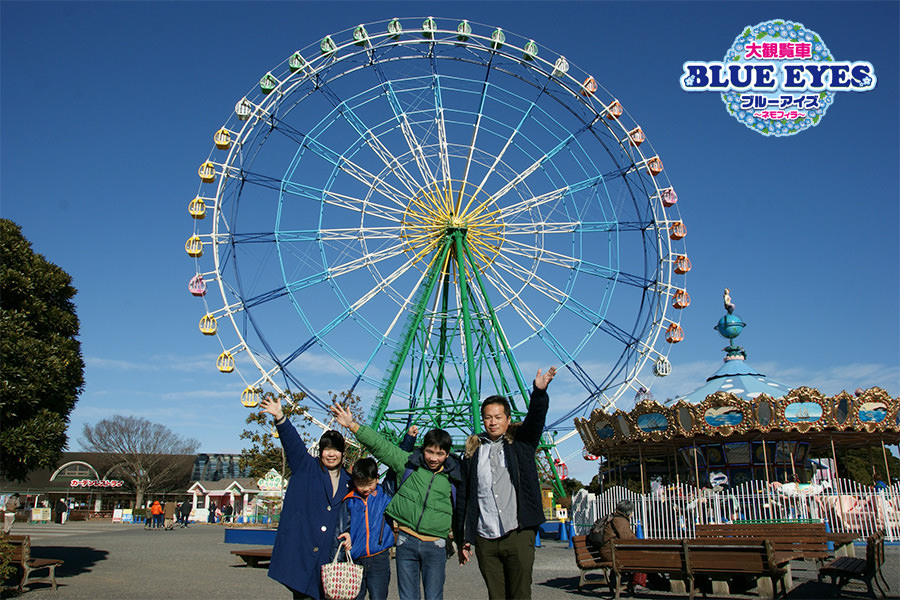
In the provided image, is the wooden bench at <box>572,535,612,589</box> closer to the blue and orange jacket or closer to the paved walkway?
the paved walkway

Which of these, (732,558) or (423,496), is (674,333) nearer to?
(732,558)

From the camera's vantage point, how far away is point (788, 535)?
416 inches

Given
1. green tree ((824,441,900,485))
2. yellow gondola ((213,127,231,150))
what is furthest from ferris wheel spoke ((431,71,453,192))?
green tree ((824,441,900,485))

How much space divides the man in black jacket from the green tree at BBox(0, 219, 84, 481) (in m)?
7.36

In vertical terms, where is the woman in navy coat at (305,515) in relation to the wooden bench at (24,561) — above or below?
above

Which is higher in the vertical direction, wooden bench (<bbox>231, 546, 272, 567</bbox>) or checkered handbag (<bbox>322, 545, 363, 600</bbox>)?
checkered handbag (<bbox>322, 545, 363, 600</bbox>)

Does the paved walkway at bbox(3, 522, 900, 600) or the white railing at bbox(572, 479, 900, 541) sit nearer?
the paved walkway at bbox(3, 522, 900, 600)

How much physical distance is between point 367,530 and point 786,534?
8497 mm

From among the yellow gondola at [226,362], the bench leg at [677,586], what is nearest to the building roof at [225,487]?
the yellow gondola at [226,362]

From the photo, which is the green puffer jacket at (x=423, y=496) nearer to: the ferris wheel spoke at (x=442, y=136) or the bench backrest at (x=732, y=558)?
the bench backrest at (x=732, y=558)

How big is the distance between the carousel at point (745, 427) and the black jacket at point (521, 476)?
46.7 feet

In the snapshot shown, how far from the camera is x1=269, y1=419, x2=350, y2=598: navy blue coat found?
437cm

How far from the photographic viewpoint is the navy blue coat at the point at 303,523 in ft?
14.3

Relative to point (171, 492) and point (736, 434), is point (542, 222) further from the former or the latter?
point (171, 492)
